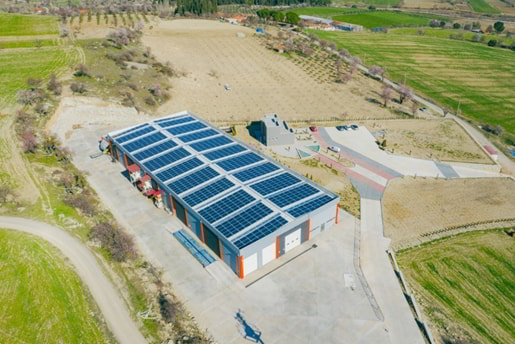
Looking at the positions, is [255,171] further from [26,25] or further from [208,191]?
[26,25]

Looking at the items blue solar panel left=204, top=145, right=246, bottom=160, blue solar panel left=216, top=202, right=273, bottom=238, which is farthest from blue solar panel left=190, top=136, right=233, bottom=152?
blue solar panel left=216, top=202, right=273, bottom=238

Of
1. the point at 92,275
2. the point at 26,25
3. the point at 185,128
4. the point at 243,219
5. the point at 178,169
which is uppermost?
the point at 26,25

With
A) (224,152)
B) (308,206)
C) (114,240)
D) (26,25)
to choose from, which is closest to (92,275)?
(114,240)

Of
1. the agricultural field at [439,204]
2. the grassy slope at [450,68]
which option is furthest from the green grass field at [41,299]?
the grassy slope at [450,68]

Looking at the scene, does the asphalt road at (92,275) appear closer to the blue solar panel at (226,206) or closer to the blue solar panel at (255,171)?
the blue solar panel at (226,206)

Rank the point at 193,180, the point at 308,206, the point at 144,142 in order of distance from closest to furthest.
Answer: the point at 308,206, the point at 193,180, the point at 144,142

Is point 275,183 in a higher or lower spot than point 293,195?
higher
